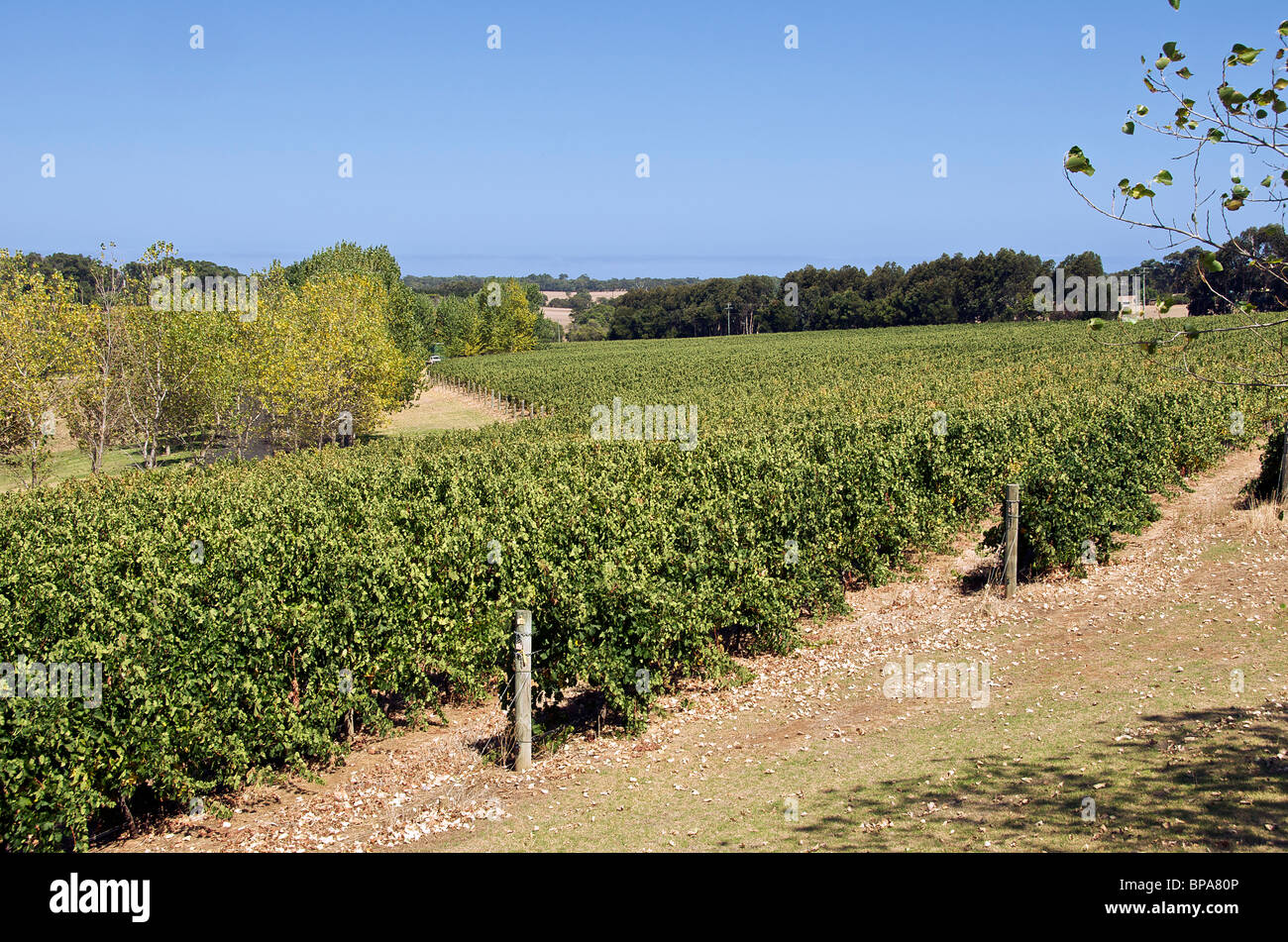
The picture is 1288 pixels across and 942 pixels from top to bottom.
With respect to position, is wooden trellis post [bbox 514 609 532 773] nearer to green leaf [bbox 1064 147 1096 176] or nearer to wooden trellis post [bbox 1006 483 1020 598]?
green leaf [bbox 1064 147 1096 176]

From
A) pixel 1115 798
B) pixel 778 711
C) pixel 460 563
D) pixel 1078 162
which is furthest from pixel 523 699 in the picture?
pixel 1078 162

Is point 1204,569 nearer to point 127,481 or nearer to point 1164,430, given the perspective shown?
point 1164,430

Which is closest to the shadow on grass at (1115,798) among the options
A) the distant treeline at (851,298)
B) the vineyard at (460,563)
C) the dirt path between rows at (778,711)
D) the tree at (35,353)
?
the dirt path between rows at (778,711)

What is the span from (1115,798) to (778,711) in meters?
3.88

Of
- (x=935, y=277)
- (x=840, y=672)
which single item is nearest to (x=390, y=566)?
(x=840, y=672)

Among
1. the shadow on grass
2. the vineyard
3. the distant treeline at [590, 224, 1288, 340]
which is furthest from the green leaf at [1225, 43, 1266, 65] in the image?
the distant treeline at [590, 224, 1288, 340]

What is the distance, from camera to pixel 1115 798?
6406 millimetres

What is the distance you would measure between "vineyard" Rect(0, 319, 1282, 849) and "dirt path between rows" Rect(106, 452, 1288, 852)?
0.42 metres

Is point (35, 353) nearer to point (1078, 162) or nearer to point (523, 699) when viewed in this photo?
point (523, 699)

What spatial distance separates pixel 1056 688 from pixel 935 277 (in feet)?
442

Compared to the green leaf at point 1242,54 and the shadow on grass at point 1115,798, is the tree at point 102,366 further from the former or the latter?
the green leaf at point 1242,54

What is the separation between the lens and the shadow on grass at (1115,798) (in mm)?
5836

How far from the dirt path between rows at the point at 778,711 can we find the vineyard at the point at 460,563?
16.5 inches

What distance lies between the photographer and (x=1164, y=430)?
18125 mm
